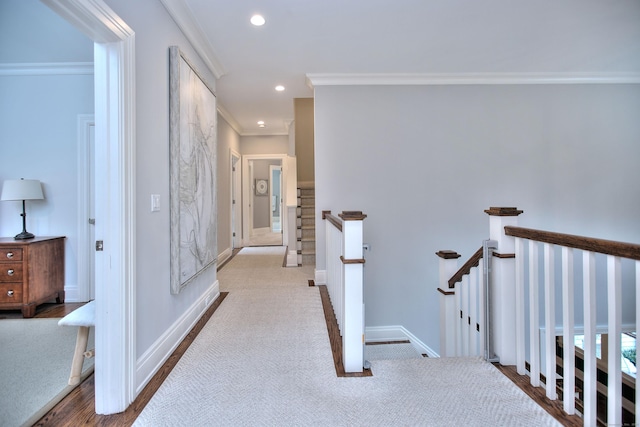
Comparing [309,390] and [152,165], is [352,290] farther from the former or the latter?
[152,165]

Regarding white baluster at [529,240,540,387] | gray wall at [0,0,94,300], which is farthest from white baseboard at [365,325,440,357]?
gray wall at [0,0,94,300]

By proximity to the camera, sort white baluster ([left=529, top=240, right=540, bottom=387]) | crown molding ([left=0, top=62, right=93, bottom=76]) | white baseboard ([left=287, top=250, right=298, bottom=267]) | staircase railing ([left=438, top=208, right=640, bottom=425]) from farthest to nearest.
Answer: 1. white baseboard ([left=287, top=250, right=298, bottom=267])
2. crown molding ([left=0, top=62, right=93, bottom=76])
3. white baluster ([left=529, top=240, right=540, bottom=387])
4. staircase railing ([left=438, top=208, right=640, bottom=425])

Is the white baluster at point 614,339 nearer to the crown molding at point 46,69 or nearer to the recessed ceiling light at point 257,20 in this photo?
the recessed ceiling light at point 257,20

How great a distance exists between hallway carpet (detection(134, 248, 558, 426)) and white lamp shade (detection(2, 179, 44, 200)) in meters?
2.30

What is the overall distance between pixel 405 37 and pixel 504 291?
2341mm

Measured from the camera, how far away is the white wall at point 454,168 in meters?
3.79

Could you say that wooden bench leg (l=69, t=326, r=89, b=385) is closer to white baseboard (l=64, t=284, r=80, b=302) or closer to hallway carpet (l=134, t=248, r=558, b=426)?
hallway carpet (l=134, t=248, r=558, b=426)

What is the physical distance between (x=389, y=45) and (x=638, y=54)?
2722mm

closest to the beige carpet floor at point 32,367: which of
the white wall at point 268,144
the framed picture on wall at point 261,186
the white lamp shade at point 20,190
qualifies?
the white lamp shade at point 20,190

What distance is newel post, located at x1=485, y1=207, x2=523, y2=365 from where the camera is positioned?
1924 mm

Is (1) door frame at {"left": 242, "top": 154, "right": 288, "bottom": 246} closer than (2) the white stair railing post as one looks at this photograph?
No

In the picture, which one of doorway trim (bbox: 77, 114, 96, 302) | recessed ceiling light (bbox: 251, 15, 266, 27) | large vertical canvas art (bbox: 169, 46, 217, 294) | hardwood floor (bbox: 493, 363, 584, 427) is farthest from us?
doorway trim (bbox: 77, 114, 96, 302)

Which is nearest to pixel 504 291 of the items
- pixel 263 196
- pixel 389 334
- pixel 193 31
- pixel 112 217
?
pixel 389 334

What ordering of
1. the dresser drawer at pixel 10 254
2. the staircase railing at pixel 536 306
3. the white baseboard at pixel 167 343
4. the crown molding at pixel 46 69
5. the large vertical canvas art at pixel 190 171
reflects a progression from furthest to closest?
the crown molding at pixel 46 69
the dresser drawer at pixel 10 254
the large vertical canvas art at pixel 190 171
the white baseboard at pixel 167 343
the staircase railing at pixel 536 306
